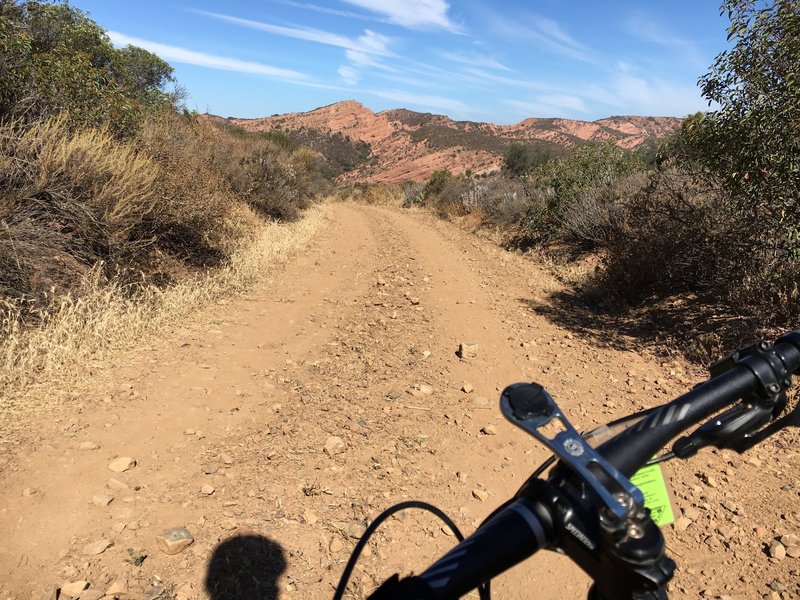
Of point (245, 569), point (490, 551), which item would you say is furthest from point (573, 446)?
point (245, 569)

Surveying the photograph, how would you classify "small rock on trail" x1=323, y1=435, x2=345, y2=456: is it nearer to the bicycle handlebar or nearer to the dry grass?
the dry grass

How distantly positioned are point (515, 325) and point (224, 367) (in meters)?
3.50

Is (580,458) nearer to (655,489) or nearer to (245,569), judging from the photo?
(655,489)

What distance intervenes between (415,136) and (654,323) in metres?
68.6

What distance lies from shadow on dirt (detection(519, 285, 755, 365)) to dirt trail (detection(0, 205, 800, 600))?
400mm

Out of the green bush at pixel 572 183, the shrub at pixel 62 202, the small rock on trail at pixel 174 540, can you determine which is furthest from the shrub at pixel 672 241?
the shrub at pixel 62 202

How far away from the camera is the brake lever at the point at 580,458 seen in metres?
0.72

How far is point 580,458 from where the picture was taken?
76 centimetres

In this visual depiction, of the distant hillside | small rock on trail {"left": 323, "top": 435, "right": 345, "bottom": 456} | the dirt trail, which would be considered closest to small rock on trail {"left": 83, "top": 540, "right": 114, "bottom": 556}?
the dirt trail

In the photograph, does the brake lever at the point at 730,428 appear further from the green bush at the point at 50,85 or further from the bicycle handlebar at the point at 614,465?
the green bush at the point at 50,85

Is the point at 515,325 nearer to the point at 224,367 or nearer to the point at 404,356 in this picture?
the point at 404,356

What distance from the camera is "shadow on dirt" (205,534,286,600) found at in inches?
94.3

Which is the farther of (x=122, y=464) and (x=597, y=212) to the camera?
(x=597, y=212)

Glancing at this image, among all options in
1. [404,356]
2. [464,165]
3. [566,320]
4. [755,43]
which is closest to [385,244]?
[566,320]
